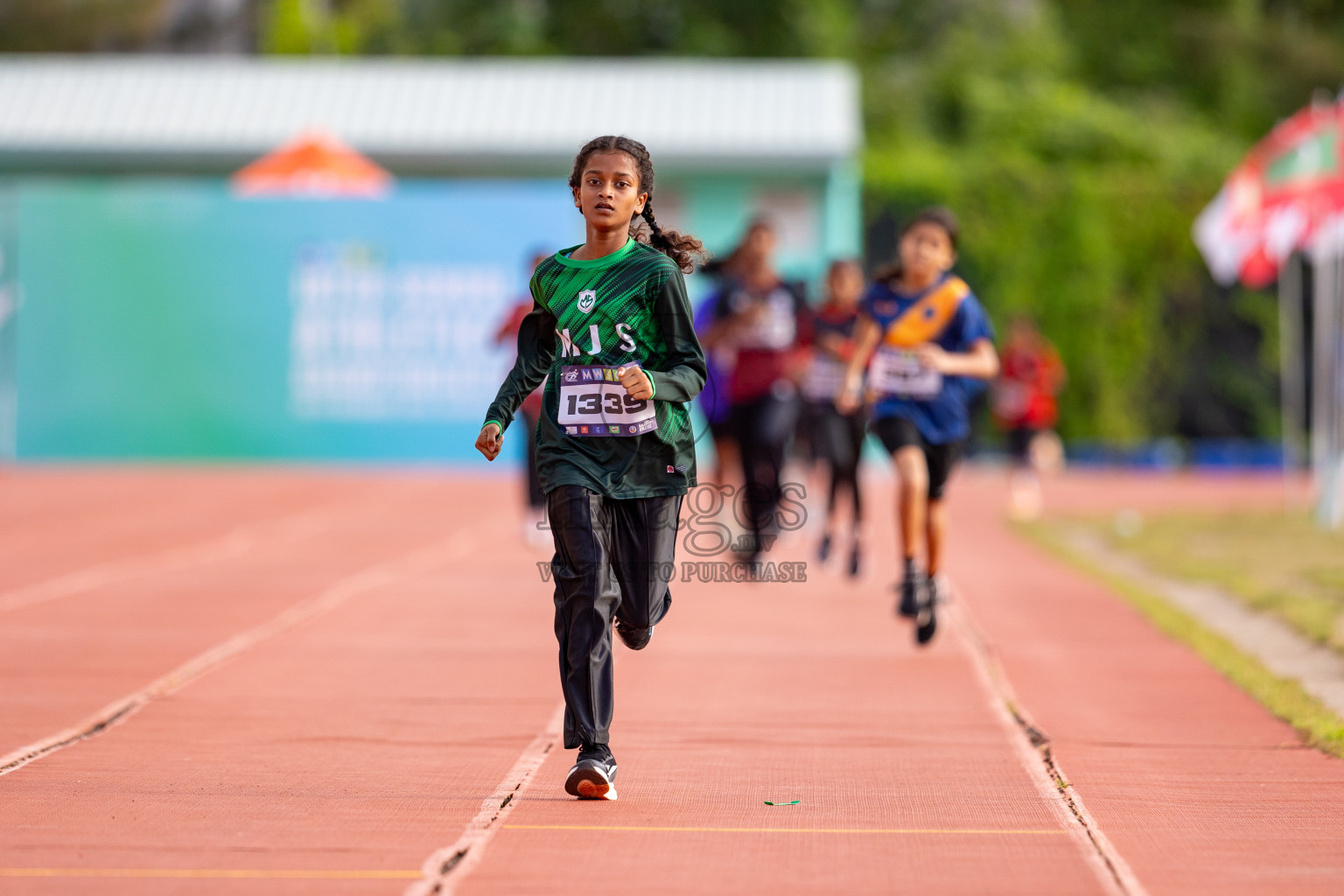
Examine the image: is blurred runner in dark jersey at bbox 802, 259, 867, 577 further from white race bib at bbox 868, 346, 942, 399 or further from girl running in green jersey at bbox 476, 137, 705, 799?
girl running in green jersey at bbox 476, 137, 705, 799

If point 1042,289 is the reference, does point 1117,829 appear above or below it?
below

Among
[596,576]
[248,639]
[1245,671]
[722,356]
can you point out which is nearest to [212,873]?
[596,576]

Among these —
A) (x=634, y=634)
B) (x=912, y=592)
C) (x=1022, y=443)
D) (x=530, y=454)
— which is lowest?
(x=912, y=592)

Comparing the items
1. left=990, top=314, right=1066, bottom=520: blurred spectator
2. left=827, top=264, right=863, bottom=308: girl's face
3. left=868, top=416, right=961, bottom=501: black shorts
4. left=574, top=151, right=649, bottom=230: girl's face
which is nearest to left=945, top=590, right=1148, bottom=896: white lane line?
left=868, top=416, right=961, bottom=501: black shorts

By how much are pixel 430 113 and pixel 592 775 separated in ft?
86.5

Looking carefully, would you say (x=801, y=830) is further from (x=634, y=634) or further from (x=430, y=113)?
(x=430, y=113)

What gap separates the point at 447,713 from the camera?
723 cm

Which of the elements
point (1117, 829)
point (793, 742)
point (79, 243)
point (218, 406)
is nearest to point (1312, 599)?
point (793, 742)

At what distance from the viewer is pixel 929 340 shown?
9336mm

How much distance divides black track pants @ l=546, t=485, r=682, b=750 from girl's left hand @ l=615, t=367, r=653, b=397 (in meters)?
0.38

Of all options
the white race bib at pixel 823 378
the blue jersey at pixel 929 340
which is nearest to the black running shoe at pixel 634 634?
the blue jersey at pixel 929 340

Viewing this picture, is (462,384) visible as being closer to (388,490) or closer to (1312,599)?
(388,490)

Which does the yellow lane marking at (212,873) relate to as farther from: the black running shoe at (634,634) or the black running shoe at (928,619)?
the black running shoe at (928,619)

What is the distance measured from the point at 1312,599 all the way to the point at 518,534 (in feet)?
23.1
